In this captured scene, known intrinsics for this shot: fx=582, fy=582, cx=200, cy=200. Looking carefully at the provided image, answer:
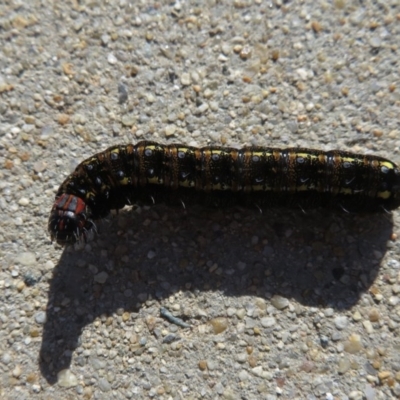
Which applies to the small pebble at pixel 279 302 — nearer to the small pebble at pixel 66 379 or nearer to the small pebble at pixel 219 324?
the small pebble at pixel 219 324

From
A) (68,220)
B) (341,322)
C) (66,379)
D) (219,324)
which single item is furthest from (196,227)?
(66,379)

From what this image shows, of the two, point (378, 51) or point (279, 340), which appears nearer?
point (279, 340)

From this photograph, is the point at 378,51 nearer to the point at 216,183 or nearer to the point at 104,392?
the point at 216,183

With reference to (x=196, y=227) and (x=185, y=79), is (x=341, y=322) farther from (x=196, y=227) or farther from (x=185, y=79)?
(x=185, y=79)

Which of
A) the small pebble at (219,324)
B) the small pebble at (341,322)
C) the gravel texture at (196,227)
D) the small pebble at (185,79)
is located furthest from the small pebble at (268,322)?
the small pebble at (185,79)

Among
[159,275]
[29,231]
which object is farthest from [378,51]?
[29,231]

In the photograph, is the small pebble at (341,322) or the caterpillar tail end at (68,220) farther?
the small pebble at (341,322)

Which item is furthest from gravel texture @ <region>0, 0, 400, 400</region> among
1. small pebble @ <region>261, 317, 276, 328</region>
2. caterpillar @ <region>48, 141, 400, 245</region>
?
caterpillar @ <region>48, 141, 400, 245</region>
